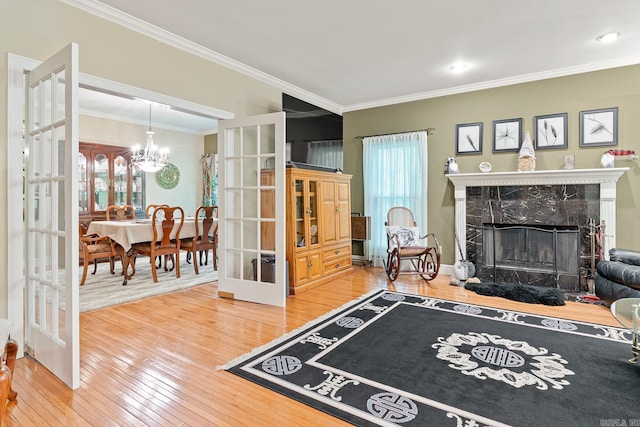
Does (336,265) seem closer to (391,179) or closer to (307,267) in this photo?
(307,267)

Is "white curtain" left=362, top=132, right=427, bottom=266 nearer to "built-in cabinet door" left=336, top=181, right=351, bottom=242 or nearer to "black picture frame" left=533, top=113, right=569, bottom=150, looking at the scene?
"built-in cabinet door" left=336, top=181, right=351, bottom=242

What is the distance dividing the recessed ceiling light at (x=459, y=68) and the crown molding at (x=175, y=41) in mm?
2042

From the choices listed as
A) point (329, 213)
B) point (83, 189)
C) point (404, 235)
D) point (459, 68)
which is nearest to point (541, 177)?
point (459, 68)

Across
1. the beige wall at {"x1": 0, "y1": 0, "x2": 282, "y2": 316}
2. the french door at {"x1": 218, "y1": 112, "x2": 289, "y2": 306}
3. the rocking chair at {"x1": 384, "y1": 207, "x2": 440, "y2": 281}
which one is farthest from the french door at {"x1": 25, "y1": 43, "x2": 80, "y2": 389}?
the rocking chair at {"x1": 384, "y1": 207, "x2": 440, "y2": 281}

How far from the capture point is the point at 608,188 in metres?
4.02

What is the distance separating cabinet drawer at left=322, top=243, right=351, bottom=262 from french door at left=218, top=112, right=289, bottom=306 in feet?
3.18

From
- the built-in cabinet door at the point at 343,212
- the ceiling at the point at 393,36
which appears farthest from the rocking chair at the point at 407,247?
the ceiling at the point at 393,36

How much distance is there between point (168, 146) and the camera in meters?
7.59

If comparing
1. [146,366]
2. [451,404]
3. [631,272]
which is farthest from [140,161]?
[631,272]

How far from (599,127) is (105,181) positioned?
25.9ft

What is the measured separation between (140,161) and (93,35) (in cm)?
362

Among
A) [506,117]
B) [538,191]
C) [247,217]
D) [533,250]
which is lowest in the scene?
[533,250]

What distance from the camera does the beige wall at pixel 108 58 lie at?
2.43 m

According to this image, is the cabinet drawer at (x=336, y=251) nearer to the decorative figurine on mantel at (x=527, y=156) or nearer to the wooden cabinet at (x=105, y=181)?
the decorative figurine on mantel at (x=527, y=156)
